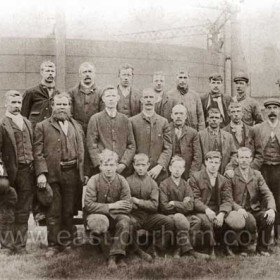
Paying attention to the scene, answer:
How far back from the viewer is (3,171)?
14.0 feet

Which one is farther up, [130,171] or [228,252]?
[130,171]

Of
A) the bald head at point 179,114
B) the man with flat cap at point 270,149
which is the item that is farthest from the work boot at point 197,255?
the bald head at point 179,114

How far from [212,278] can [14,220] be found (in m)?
1.90

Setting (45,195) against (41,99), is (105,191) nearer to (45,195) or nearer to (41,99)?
(45,195)

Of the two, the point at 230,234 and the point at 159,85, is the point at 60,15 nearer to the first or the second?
the point at 159,85

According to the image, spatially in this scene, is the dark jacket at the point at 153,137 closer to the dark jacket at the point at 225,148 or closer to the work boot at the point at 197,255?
the dark jacket at the point at 225,148

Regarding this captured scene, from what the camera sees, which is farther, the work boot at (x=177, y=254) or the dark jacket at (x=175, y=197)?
the dark jacket at (x=175, y=197)

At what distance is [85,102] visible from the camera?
16.5ft

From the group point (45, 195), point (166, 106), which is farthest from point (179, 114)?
point (45, 195)

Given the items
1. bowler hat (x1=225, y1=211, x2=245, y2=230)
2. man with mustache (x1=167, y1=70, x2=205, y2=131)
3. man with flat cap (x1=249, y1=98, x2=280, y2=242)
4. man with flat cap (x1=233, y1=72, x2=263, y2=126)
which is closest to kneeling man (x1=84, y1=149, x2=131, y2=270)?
bowler hat (x1=225, y1=211, x2=245, y2=230)

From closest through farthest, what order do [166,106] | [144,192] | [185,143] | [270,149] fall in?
[144,192] → [185,143] → [270,149] → [166,106]

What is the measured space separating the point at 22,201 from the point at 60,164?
1.62 ft

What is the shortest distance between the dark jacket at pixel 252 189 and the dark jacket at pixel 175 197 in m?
0.50

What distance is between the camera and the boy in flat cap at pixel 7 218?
14.1ft
